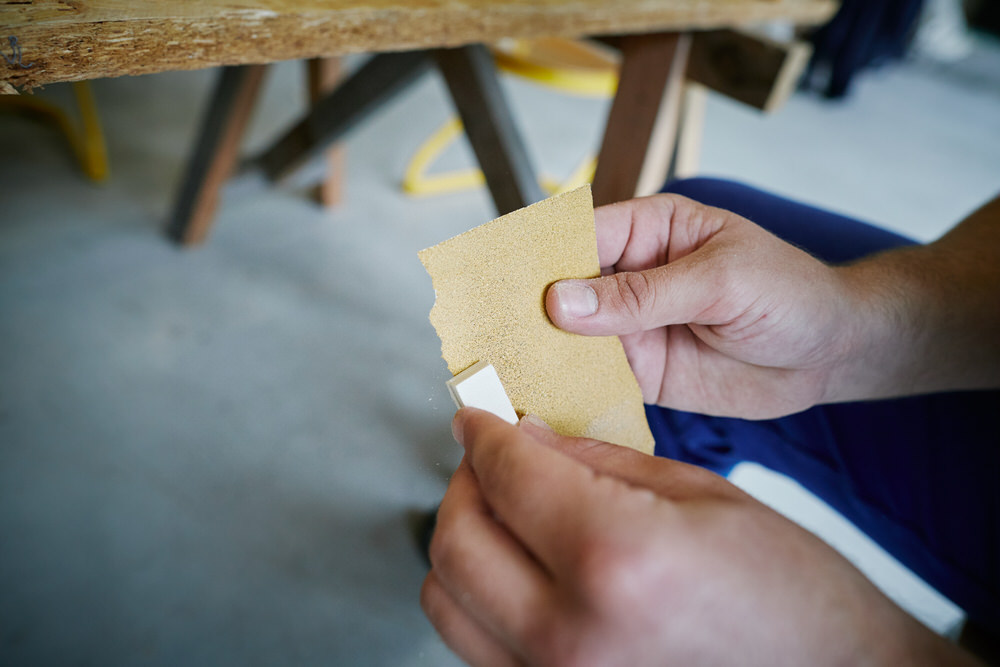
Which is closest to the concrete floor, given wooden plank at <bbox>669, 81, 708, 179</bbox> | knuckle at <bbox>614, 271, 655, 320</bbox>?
knuckle at <bbox>614, 271, 655, 320</bbox>

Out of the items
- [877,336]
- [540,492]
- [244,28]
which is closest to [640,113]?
[877,336]

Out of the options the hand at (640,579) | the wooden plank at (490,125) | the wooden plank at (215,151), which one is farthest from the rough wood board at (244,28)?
the wooden plank at (215,151)

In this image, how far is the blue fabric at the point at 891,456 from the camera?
474 mm

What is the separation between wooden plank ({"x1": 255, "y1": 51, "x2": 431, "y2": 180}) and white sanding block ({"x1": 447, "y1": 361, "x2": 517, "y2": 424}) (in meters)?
0.67

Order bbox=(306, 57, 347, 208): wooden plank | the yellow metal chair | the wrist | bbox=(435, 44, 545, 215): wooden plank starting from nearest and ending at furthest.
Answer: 1. the wrist
2. bbox=(435, 44, 545, 215): wooden plank
3. bbox=(306, 57, 347, 208): wooden plank
4. the yellow metal chair

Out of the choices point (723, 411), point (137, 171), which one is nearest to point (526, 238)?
point (723, 411)

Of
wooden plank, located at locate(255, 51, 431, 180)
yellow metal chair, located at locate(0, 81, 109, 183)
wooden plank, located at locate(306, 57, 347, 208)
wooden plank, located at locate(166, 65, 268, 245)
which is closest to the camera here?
wooden plank, located at locate(255, 51, 431, 180)

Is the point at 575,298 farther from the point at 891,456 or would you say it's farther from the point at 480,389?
the point at 891,456

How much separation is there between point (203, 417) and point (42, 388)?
28cm

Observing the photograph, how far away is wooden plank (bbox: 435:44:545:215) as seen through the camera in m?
0.74

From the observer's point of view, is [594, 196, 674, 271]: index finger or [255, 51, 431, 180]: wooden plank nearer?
[594, 196, 674, 271]: index finger

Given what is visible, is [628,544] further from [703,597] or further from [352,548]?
[352,548]

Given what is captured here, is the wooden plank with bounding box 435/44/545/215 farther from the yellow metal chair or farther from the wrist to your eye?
the yellow metal chair

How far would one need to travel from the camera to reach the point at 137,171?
1.49 metres
